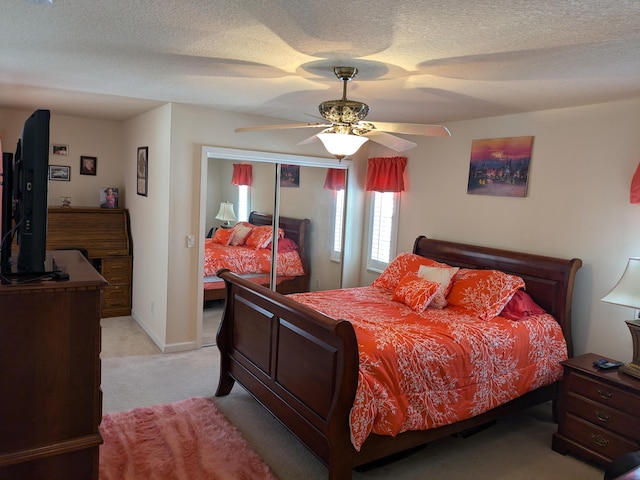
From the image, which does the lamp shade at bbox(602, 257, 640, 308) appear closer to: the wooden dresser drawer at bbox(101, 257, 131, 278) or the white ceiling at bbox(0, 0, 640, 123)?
the white ceiling at bbox(0, 0, 640, 123)

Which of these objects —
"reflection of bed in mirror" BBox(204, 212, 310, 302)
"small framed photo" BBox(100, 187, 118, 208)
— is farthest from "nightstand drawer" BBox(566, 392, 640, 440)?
"small framed photo" BBox(100, 187, 118, 208)

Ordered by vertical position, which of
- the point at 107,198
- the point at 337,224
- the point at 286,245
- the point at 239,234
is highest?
the point at 107,198

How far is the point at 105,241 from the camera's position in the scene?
5.45m

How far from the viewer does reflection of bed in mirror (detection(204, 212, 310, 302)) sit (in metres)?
4.69

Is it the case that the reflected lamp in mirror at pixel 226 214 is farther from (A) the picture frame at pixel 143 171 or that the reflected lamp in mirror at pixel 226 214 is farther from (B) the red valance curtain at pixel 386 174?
(B) the red valance curtain at pixel 386 174

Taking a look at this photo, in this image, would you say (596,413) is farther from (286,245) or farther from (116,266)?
(116,266)

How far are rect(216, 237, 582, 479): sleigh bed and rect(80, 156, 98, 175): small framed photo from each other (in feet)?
10.6

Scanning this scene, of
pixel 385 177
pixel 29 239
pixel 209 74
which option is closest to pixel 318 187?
pixel 385 177

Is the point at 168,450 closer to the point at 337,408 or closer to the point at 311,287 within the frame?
the point at 337,408

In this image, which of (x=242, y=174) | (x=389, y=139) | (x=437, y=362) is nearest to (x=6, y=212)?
(x=389, y=139)

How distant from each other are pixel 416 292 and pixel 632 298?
4.70ft

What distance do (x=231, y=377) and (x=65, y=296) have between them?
2017 millimetres

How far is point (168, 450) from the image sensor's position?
2.83 metres

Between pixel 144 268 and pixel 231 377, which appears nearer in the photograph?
pixel 231 377
